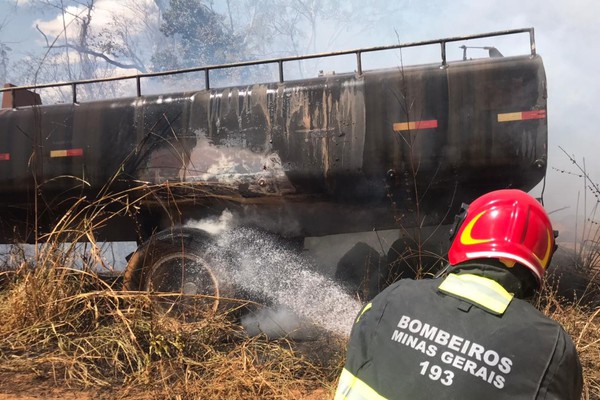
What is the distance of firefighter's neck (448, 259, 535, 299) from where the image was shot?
126 centimetres

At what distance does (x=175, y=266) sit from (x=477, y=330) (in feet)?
12.8

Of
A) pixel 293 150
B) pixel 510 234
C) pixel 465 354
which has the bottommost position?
pixel 465 354

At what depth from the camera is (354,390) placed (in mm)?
1272

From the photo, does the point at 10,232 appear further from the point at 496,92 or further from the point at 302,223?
the point at 496,92

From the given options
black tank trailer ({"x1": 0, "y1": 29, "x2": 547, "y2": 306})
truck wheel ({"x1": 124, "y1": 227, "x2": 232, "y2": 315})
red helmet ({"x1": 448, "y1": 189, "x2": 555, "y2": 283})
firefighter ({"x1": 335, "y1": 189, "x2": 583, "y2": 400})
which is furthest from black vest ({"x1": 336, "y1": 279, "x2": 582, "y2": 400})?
truck wheel ({"x1": 124, "y1": 227, "x2": 232, "y2": 315})

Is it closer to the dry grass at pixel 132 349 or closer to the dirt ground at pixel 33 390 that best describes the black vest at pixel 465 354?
the dry grass at pixel 132 349

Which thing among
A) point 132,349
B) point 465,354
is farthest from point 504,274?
point 132,349

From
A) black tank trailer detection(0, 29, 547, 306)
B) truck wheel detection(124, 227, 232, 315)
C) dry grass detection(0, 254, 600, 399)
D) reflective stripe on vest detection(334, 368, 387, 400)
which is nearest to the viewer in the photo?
reflective stripe on vest detection(334, 368, 387, 400)

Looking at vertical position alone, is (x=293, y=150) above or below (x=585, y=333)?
above

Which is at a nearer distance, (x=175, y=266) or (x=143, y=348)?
(x=143, y=348)

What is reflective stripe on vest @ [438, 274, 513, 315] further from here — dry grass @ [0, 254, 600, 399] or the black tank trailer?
the black tank trailer

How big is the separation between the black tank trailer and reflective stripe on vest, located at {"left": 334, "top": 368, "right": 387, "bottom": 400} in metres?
2.92

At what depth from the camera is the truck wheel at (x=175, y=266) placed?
4441mm

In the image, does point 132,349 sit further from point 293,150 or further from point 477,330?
point 477,330
